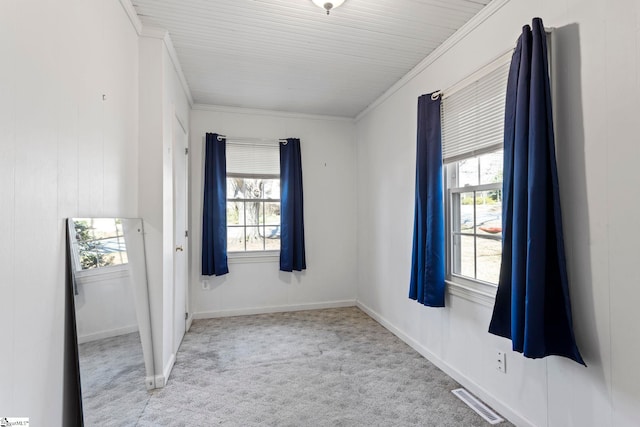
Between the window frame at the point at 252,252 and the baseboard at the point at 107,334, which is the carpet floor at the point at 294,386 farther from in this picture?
the window frame at the point at 252,252

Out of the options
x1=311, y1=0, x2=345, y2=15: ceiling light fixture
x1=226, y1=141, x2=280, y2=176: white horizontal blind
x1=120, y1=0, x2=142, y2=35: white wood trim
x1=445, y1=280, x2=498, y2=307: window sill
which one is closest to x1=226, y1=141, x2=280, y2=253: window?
x1=226, y1=141, x2=280, y2=176: white horizontal blind

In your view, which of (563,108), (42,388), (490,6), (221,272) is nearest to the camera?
(42,388)

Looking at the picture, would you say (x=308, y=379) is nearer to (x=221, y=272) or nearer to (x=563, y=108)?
(x=221, y=272)

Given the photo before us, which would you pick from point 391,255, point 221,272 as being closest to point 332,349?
point 391,255

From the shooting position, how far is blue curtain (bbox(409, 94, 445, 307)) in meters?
2.39

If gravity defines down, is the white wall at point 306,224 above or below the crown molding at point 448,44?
A: below

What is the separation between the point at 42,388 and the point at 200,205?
277 centimetres

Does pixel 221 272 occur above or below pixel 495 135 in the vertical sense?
below

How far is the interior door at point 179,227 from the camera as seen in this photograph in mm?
2771

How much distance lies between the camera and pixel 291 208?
156 inches

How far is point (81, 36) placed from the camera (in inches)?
56.0

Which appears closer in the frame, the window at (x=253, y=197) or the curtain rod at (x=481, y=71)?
the curtain rod at (x=481, y=71)

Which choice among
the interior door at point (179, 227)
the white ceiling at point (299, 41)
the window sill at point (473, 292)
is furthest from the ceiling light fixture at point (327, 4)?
the window sill at point (473, 292)

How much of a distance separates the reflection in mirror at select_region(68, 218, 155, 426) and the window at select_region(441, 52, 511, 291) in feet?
7.42
